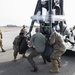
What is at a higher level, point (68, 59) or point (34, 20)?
point (34, 20)

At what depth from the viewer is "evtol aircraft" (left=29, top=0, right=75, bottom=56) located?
11019 millimetres

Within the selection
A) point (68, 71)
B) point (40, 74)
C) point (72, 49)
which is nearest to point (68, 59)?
point (72, 49)

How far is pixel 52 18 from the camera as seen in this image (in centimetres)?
1090

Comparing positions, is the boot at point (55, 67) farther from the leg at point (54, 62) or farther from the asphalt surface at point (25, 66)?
the asphalt surface at point (25, 66)

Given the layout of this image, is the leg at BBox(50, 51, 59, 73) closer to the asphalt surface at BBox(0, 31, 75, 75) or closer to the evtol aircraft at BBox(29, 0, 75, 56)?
the asphalt surface at BBox(0, 31, 75, 75)

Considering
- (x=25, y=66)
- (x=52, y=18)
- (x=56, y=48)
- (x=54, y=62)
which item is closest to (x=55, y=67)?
(x=54, y=62)

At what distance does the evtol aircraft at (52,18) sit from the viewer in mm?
11019

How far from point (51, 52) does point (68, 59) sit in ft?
7.33

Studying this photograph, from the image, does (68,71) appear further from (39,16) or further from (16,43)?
(39,16)

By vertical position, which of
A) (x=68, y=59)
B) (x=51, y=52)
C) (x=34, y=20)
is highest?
(x=34, y=20)

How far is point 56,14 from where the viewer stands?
1226cm

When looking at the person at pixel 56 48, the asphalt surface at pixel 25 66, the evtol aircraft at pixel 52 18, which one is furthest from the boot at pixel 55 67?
the evtol aircraft at pixel 52 18

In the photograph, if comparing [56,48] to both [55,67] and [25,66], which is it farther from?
[25,66]

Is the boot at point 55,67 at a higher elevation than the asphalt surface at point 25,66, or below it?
higher
